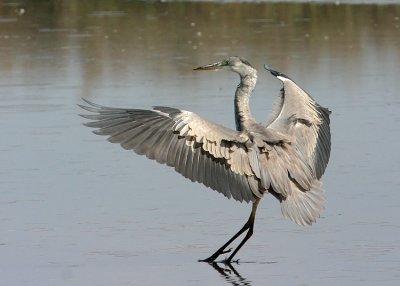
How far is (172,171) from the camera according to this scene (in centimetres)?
→ 994

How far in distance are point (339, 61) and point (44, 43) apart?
5141 millimetres

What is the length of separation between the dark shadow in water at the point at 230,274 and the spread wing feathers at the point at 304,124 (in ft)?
2.79

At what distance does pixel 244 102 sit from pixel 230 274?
126cm

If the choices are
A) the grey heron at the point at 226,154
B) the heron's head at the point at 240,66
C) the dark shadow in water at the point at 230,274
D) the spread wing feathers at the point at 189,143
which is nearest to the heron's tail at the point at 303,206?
the grey heron at the point at 226,154

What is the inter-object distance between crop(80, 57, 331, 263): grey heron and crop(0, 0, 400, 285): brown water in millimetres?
323

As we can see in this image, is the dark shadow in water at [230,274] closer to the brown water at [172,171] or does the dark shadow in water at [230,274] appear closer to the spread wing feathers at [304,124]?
the brown water at [172,171]

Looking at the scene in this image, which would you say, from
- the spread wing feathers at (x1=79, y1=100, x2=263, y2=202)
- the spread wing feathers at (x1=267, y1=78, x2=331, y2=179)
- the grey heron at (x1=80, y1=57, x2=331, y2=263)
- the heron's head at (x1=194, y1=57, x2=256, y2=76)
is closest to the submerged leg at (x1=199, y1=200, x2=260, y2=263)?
the grey heron at (x1=80, y1=57, x2=331, y2=263)

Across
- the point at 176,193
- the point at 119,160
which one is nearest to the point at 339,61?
the point at 119,160

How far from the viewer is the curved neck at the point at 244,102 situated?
7715 mm

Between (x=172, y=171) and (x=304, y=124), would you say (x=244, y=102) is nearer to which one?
(x=304, y=124)

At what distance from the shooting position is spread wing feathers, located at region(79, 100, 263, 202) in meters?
7.23

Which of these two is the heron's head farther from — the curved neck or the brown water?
the brown water

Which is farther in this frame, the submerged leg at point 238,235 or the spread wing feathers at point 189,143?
the submerged leg at point 238,235

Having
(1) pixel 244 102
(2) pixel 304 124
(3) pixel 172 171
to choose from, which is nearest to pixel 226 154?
(1) pixel 244 102
